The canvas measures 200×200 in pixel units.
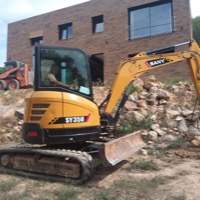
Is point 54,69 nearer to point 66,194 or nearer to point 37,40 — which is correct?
point 66,194

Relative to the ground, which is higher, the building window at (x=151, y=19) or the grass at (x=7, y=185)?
the building window at (x=151, y=19)

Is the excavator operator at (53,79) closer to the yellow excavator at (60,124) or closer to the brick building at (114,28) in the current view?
the yellow excavator at (60,124)

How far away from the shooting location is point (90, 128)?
6047mm

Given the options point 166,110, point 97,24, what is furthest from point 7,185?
point 97,24

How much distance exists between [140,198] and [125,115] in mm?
5493

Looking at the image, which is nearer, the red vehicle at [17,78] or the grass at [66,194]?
the grass at [66,194]

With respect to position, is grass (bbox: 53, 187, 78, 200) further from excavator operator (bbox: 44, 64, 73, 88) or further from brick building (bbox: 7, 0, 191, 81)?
brick building (bbox: 7, 0, 191, 81)

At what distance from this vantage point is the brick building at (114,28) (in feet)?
56.0

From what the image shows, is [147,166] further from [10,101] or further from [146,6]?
[146,6]

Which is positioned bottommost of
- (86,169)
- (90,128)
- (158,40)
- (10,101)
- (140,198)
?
(140,198)

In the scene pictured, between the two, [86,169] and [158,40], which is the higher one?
[158,40]

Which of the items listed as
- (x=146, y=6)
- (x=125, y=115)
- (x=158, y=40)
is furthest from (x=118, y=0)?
(x=125, y=115)

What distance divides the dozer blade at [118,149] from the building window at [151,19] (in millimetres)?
12147

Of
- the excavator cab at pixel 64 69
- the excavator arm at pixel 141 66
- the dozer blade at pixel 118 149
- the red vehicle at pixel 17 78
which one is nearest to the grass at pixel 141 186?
the dozer blade at pixel 118 149
